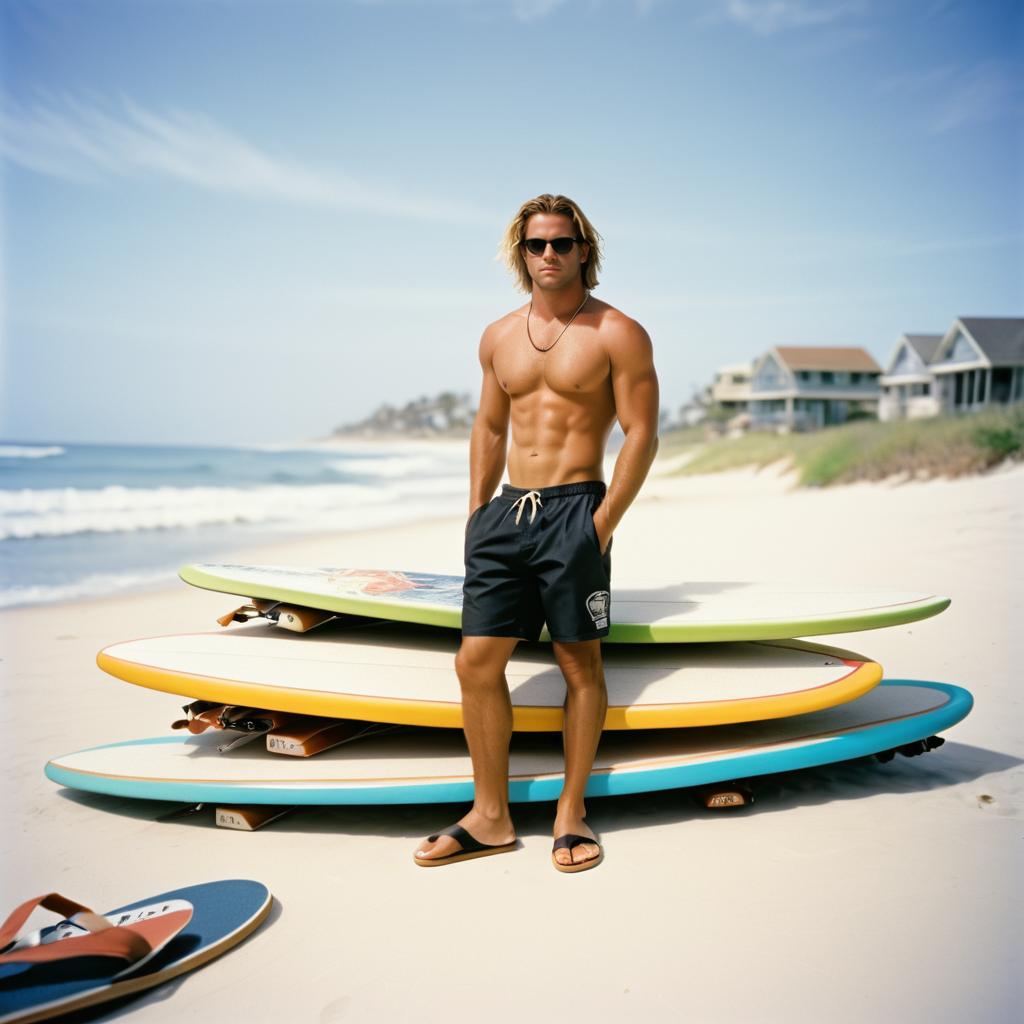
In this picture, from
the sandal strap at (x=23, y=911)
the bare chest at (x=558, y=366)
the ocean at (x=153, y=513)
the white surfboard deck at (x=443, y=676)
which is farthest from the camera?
the ocean at (x=153, y=513)

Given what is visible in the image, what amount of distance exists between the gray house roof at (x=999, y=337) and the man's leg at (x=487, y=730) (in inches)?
1181

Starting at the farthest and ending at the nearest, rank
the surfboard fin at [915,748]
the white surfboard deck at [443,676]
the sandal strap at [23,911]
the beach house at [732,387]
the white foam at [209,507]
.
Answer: the beach house at [732,387] → the white foam at [209,507] → the surfboard fin at [915,748] → the white surfboard deck at [443,676] → the sandal strap at [23,911]

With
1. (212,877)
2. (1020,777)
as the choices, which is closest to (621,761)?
(212,877)

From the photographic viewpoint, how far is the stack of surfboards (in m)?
3.57

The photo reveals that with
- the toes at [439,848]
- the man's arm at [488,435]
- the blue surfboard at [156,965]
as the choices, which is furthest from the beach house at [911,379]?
the blue surfboard at [156,965]

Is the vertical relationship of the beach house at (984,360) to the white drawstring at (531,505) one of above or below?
above

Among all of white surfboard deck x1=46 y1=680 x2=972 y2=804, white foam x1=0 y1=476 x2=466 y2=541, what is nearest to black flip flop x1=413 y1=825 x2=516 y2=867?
white surfboard deck x1=46 y1=680 x2=972 y2=804

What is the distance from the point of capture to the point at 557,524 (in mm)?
3395

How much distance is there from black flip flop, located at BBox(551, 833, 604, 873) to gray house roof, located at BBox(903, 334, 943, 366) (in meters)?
35.2

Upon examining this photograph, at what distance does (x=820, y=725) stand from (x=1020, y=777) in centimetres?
98

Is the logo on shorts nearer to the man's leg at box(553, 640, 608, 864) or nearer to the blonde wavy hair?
the man's leg at box(553, 640, 608, 864)

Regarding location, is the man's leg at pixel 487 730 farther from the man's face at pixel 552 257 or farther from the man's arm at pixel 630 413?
the man's face at pixel 552 257

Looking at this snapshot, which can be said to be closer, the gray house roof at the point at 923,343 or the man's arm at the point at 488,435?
the man's arm at the point at 488,435

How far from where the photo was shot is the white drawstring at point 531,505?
11.3 feet
